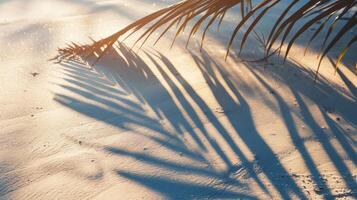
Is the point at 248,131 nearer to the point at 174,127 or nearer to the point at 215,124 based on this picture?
the point at 215,124

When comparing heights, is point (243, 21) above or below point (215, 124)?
above

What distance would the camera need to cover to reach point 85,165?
1276mm

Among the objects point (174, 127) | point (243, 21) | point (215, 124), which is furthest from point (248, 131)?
point (243, 21)

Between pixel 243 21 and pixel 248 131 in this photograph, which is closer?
pixel 243 21

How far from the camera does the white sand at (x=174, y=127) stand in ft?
3.93

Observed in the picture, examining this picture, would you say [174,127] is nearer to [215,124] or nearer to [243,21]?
[215,124]

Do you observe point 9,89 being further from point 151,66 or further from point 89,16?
point 89,16

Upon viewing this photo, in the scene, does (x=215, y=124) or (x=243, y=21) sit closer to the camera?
(x=243, y=21)

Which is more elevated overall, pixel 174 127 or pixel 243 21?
pixel 243 21

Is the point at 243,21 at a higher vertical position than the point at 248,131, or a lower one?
higher

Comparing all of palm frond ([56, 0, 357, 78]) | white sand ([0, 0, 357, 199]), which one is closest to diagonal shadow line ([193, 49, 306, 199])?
white sand ([0, 0, 357, 199])

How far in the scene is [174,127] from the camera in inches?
57.7

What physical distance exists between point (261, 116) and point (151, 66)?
58 cm

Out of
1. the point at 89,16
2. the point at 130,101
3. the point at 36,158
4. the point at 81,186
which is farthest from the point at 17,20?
the point at 81,186
